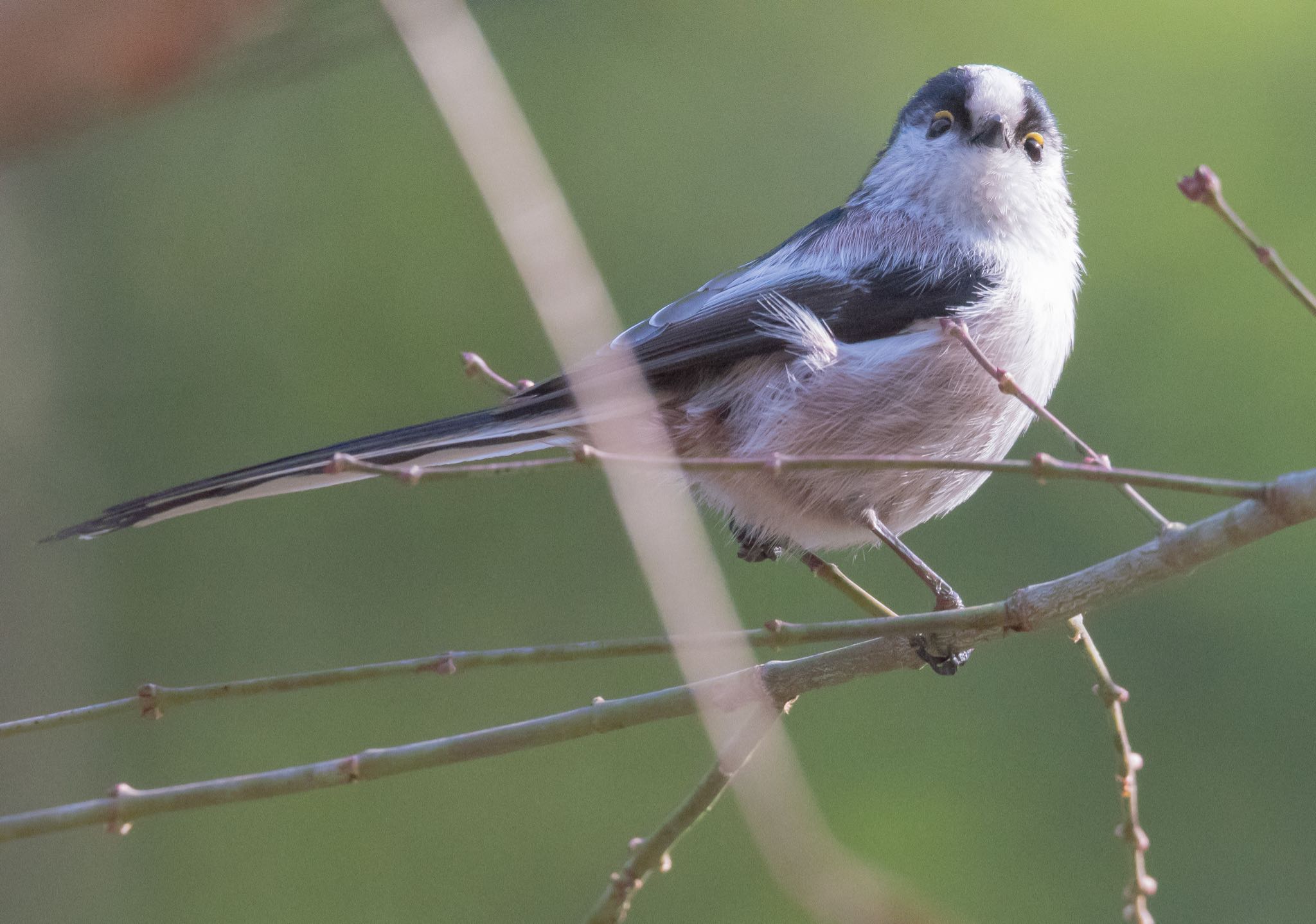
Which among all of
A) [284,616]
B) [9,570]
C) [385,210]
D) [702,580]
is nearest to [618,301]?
[385,210]

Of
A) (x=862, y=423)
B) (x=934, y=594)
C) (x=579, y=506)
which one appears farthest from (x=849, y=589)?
(x=579, y=506)

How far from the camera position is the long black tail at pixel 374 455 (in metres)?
1.56

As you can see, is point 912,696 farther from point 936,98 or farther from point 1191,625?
point 936,98

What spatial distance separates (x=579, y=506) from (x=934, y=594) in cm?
245

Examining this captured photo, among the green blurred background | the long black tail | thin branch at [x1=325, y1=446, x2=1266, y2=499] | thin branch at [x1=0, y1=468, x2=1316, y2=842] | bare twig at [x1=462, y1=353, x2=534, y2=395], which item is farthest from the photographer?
the green blurred background

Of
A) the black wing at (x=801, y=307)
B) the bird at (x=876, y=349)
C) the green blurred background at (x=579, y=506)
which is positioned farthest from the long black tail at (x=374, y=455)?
the green blurred background at (x=579, y=506)

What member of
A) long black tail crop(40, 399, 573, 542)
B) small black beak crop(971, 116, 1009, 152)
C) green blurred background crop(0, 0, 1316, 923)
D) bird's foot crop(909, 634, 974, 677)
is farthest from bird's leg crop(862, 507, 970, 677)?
green blurred background crop(0, 0, 1316, 923)

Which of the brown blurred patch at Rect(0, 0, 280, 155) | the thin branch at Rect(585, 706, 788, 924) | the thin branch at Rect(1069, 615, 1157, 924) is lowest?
the thin branch at Rect(1069, 615, 1157, 924)

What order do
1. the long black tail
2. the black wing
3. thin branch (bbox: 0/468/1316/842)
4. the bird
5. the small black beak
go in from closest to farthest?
thin branch (bbox: 0/468/1316/842) → the long black tail → the bird → the black wing → the small black beak

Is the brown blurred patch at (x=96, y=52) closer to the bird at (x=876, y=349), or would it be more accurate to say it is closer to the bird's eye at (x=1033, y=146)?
the bird at (x=876, y=349)

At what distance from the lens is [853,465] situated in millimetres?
1097

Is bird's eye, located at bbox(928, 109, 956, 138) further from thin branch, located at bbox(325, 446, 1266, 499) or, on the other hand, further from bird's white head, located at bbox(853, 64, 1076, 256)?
thin branch, located at bbox(325, 446, 1266, 499)

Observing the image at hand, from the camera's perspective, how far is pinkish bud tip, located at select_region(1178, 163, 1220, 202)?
3.46ft

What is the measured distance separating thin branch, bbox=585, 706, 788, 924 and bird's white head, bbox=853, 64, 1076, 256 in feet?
3.41
